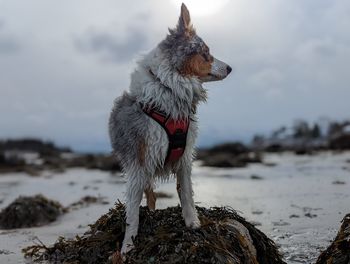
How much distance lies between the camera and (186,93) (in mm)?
4527

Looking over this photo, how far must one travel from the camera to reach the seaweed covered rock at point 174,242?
4.24 meters

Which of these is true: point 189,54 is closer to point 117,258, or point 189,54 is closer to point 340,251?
point 117,258

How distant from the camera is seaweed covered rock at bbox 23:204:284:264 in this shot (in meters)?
4.24

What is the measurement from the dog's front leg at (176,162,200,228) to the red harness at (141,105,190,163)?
0.62 feet

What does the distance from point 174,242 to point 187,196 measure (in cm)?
51

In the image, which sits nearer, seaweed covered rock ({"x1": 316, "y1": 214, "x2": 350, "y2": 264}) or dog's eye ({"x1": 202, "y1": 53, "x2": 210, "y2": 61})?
seaweed covered rock ({"x1": 316, "y1": 214, "x2": 350, "y2": 264})

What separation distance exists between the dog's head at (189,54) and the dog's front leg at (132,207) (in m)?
1.15

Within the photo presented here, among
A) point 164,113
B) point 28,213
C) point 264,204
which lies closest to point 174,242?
point 164,113

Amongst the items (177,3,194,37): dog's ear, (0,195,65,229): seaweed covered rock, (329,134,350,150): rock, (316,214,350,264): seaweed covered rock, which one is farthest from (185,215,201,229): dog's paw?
(329,134,350,150): rock

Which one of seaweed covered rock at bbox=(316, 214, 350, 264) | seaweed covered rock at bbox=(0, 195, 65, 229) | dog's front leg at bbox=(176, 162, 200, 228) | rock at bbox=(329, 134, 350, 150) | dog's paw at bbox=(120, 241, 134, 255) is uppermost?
rock at bbox=(329, 134, 350, 150)

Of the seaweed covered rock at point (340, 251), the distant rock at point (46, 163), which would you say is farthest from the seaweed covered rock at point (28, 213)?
the distant rock at point (46, 163)

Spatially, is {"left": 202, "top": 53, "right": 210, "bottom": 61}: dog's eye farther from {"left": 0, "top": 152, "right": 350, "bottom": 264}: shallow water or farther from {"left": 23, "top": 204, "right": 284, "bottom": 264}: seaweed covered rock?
{"left": 0, "top": 152, "right": 350, "bottom": 264}: shallow water

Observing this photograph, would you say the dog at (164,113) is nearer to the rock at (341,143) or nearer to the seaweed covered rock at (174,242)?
the seaweed covered rock at (174,242)

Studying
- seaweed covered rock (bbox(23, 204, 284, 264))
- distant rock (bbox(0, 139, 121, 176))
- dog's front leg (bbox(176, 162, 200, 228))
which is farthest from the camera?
distant rock (bbox(0, 139, 121, 176))
